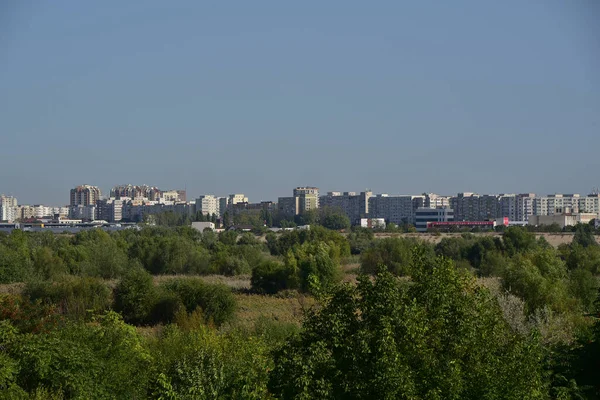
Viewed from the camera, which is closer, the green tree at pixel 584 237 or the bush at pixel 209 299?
the bush at pixel 209 299

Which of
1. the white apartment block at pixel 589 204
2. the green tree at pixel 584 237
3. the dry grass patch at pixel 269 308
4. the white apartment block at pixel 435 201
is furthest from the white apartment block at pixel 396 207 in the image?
the dry grass patch at pixel 269 308

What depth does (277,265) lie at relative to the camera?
4675 cm

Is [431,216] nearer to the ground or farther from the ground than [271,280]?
farther from the ground

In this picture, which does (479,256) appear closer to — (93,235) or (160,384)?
(93,235)

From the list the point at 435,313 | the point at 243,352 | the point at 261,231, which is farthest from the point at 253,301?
the point at 261,231

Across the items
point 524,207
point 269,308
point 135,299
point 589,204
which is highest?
point 589,204

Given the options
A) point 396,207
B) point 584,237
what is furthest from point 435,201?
point 584,237

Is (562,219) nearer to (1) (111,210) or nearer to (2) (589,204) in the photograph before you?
(2) (589,204)

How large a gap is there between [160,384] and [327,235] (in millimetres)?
58170

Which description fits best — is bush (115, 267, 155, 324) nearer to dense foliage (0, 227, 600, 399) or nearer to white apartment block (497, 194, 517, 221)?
dense foliage (0, 227, 600, 399)

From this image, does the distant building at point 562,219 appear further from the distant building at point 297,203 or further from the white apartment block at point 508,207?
the distant building at point 297,203

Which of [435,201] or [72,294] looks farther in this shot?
[435,201]

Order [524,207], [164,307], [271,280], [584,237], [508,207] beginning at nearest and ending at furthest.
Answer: [164,307] → [271,280] → [584,237] → [524,207] → [508,207]

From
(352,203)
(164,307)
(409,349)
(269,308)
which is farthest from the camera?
(352,203)
